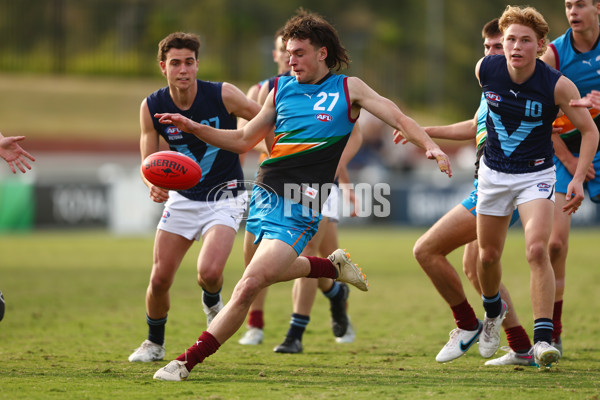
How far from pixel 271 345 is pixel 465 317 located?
1889 millimetres

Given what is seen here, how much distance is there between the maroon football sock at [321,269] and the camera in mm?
6141

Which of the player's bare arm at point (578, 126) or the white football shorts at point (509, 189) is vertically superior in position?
the player's bare arm at point (578, 126)

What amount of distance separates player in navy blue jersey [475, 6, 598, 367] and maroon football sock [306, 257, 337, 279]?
1.08 metres

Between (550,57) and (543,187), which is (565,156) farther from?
(543,187)

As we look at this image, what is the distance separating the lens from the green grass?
17.5 ft

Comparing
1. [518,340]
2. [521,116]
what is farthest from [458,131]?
[518,340]

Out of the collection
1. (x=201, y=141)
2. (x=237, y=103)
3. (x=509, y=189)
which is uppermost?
(x=237, y=103)

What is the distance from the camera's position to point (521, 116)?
19.6ft

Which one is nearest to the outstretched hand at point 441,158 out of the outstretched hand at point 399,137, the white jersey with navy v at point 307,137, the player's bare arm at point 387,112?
the player's bare arm at point 387,112

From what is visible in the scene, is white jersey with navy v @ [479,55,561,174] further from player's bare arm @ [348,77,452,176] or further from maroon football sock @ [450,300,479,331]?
maroon football sock @ [450,300,479,331]

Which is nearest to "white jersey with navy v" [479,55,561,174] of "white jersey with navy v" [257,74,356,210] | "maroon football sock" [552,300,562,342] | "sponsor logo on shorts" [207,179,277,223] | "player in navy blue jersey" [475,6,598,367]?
"player in navy blue jersey" [475,6,598,367]

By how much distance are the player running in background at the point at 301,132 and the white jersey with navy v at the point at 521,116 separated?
70 cm

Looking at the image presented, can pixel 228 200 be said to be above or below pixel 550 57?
below

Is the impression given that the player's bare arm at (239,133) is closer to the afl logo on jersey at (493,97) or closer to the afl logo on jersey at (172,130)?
the afl logo on jersey at (172,130)
